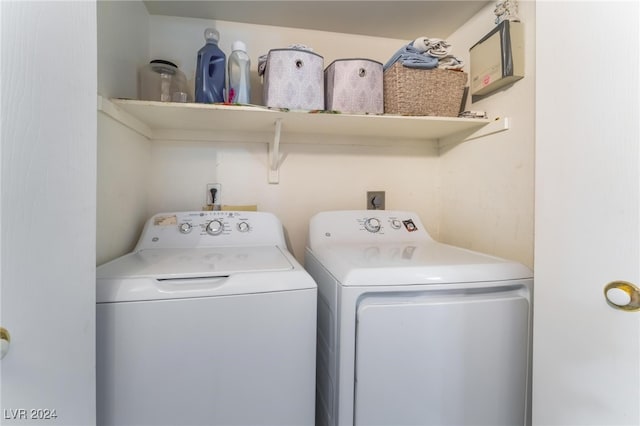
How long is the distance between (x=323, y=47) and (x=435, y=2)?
56cm

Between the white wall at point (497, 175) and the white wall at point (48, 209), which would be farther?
the white wall at point (497, 175)

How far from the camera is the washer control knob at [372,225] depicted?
4.51ft

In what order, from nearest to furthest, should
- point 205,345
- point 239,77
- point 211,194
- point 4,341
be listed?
point 4,341 → point 205,345 → point 239,77 → point 211,194

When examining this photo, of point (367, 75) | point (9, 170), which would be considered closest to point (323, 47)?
point (367, 75)

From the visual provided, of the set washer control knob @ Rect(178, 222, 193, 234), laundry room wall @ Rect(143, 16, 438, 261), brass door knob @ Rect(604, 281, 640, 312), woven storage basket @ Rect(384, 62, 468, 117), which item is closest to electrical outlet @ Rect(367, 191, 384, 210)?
laundry room wall @ Rect(143, 16, 438, 261)

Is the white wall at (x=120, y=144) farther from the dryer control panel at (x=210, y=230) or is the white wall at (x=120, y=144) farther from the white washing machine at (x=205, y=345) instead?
the white washing machine at (x=205, y=345)

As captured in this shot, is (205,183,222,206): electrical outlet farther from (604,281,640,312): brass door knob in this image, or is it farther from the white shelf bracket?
(604,281,640,312): brass door knob

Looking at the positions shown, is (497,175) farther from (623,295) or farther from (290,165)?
(290,165)

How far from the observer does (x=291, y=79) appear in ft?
3.78

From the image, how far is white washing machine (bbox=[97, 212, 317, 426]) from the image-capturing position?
71 cm

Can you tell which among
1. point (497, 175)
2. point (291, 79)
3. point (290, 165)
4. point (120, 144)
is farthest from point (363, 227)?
point (120, 144)

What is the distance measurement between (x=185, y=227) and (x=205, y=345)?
634 millimetres

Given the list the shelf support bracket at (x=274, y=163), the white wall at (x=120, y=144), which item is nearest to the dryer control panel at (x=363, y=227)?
the shelf support bracket at (x=274, y=163)

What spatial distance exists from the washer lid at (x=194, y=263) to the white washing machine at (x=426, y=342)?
0.74 ft
